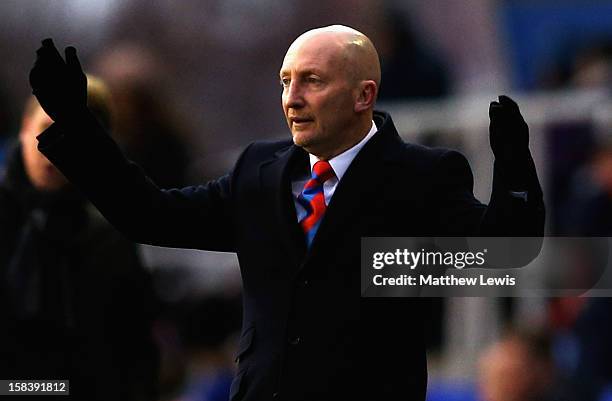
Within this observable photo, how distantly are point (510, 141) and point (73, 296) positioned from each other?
227 centimetres

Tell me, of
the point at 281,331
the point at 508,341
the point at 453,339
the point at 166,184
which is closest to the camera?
the point at 281,331

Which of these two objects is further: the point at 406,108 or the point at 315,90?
the point at 406,108

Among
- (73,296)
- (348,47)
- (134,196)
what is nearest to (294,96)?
(348,47)

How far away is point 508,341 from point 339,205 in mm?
2820

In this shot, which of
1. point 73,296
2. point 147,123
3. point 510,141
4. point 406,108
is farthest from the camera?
point 406,108

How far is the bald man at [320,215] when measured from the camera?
4.29 metres

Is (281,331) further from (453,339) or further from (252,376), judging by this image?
(453,339)

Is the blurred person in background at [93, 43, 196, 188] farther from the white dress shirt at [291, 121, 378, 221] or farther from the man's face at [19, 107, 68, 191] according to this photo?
the white dress shirt at [291, 121, 378, 221]

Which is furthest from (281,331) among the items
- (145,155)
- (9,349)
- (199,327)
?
(199,327)

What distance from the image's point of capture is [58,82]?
13.8 ft

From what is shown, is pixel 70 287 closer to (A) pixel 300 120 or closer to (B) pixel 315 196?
(B) pixel 315 196

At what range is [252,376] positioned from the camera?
440 cm

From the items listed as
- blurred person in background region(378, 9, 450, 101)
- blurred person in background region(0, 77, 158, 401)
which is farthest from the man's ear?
blurred person in background region(378, 9, 450, 101)

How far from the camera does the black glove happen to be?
4.17m
